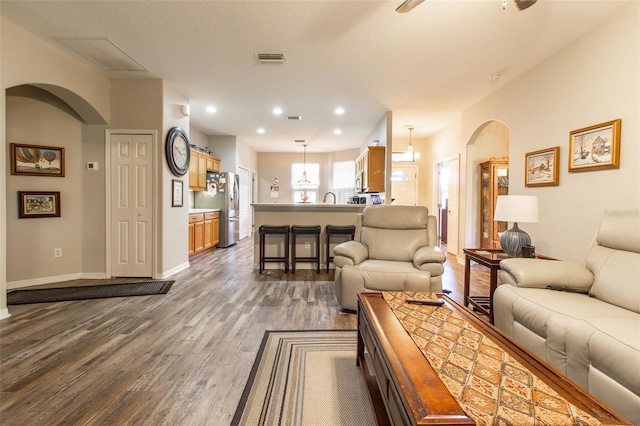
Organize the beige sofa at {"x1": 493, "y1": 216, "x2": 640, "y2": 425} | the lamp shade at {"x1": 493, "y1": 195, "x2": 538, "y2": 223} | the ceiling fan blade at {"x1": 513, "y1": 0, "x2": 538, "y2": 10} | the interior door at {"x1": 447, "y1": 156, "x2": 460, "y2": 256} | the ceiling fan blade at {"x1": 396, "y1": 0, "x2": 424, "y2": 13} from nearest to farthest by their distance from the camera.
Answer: the beige sofa at {"x1": 493, "y1": 216, "x2": 640, "y2": 425}, the ceiling fan blade at {"x1": 513, "y1": 0, "x2": 538, "y2": 10}, the ceiling fan blade at {"x1": 396, "y1": 0, "x2": 424, "y2": 13}, the lamp shade at {"x1": 493, "y1": 195, "x2": 538, "y2": 223}, the interior door at {"x1": 447, "y1": 156, "x2": 460, "y2": 256}

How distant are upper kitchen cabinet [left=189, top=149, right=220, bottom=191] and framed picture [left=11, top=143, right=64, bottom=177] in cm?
195

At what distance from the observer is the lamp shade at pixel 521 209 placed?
2.52 m

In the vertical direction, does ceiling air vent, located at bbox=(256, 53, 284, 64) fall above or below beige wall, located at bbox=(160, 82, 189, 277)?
above

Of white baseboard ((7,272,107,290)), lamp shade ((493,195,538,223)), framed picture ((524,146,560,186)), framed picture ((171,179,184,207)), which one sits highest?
framed picture ((524,146,560,186))

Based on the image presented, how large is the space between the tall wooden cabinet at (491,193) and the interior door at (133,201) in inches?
215

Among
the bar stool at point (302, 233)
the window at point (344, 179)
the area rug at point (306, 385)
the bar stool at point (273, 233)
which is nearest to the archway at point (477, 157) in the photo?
the bar stool at point (302, 233)

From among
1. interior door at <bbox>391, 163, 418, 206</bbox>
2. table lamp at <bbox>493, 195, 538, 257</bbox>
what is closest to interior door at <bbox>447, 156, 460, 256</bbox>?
interior door at <bbox>391, 163, 418, 206</bbox>

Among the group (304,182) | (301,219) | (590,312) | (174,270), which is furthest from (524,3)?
(304,182)

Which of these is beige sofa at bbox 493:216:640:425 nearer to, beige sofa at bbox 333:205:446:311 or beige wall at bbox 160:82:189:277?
beige sofa at bbox 333:205:446:311

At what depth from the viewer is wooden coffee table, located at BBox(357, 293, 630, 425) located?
0.81 m

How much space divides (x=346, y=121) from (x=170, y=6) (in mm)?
3913

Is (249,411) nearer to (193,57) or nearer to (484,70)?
(193,57)

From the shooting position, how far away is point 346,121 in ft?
19.1

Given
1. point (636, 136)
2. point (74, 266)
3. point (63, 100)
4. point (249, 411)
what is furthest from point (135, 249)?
point (636, 136)
